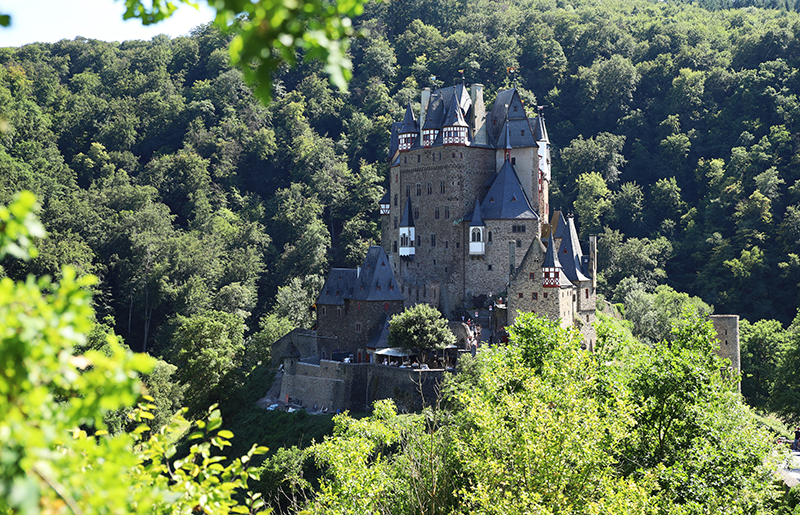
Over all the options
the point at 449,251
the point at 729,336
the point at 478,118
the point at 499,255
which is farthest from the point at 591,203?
the point at 729,336

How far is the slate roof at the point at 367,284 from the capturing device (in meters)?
47.1

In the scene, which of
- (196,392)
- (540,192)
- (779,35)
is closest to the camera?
(196,392)

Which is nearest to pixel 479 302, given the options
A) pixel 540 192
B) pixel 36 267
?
pixel 540 192

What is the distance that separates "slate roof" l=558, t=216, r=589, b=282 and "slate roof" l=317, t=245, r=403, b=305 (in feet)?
35.7

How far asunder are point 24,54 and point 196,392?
84369 mm

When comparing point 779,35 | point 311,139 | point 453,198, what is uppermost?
point 779,35

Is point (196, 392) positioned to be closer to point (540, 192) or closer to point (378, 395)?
point (378, 395)

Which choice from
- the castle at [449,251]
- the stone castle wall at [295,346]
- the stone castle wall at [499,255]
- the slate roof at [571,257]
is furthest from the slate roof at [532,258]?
the stone castle wall at [295,346]

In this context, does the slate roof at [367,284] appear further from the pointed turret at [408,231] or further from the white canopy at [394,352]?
the white canopy at [394,352]

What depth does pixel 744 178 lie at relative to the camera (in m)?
71.9

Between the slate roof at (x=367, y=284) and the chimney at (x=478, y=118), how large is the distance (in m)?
10.5

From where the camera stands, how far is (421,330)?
4125 cm

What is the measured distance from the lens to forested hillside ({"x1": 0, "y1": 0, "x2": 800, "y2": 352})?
66625 mm

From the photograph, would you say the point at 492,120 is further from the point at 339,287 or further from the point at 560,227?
the point at 339,287
